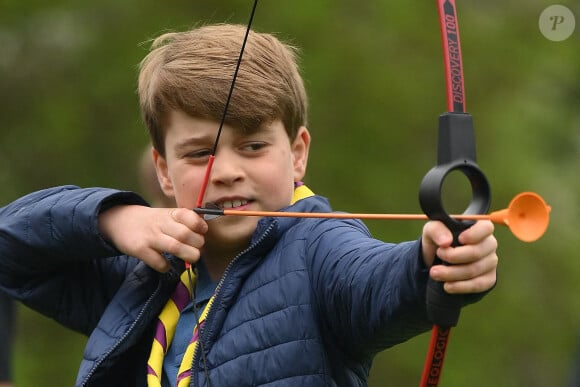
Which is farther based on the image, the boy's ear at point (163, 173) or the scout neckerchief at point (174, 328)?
the boy's ear at point (163, 173)

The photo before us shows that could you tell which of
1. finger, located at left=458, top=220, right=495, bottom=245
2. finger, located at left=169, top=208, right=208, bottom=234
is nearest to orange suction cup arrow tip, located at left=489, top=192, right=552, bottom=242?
finger, located at left=458, top=220, right=495, bottom=245

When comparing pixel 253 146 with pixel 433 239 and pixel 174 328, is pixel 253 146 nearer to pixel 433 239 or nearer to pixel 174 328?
pixel 174 328

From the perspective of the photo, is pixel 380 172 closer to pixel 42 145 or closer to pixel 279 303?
pixel 42 145

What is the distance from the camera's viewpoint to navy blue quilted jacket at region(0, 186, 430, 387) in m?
2.30

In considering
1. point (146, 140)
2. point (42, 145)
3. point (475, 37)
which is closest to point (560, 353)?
point (475, 37)

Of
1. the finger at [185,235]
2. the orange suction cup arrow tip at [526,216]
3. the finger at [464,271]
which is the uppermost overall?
the orange suction cup arrow tip at [526,216]

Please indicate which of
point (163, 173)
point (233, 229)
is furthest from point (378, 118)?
point (233, 229)

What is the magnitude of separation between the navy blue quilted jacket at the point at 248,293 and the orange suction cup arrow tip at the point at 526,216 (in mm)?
204

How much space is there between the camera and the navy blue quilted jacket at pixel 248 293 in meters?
2.30

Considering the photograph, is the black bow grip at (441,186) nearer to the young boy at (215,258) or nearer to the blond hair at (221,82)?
the young boy at (215,258)

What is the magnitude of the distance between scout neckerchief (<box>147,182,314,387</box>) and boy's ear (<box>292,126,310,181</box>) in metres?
0.05

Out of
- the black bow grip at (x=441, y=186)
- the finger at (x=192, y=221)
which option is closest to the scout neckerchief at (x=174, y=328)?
the finger at (x=192, y=221)

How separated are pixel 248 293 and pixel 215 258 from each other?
0.26 m

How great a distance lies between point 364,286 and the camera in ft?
7.48
